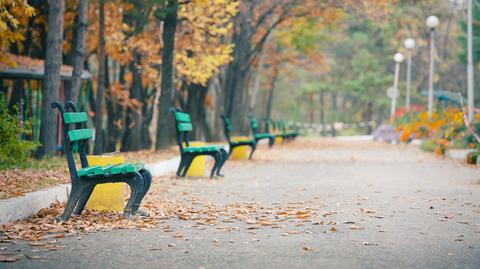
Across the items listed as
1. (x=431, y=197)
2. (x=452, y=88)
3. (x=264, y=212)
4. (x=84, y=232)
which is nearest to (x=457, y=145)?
(x=431, y=197)

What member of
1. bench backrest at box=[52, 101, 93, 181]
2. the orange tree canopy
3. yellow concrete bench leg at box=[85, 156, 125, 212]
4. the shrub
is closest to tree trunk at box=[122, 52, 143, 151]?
the orange tree canopy

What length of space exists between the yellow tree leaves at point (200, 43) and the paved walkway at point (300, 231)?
12526 millimetres

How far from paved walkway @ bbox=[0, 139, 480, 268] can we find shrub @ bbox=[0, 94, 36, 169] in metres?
2.43

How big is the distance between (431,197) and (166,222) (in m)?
4.75

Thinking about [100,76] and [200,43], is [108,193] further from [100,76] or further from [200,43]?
[200,43]

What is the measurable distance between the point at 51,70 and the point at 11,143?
3233mm

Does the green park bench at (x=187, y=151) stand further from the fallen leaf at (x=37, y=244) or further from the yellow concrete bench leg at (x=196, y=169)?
the fallen leaf at (x=37, y=244)

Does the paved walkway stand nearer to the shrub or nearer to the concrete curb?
the concrete curb

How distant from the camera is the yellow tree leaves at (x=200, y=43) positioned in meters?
27.6

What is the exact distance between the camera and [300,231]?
8867 millimetres

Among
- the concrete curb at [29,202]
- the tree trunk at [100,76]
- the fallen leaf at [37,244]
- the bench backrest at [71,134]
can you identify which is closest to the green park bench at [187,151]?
the concrete curb at [29,202]

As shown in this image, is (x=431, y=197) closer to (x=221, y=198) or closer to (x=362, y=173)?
(x=221, y=198)

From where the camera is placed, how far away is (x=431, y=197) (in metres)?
12.7

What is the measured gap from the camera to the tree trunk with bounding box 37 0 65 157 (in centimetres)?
1745
